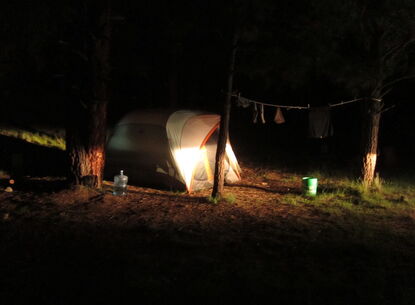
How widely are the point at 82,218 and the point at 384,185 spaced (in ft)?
26.4

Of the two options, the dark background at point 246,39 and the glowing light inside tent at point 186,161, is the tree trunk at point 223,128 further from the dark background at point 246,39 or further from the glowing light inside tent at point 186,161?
the glowing light inside tent at point 186,161

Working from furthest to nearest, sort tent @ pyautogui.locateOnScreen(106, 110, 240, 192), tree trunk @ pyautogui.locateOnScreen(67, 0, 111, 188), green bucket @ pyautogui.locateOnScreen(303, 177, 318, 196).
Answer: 1. tent @ pyautogui.locateOnScreen(106, 110, 240, 192)
2. green bucket @ pyautogui.locateOnScreen(303, 177, 318, 196)
3. tree trunk @ pyautogui.locateOnScreen(67, 0, 111, 188)

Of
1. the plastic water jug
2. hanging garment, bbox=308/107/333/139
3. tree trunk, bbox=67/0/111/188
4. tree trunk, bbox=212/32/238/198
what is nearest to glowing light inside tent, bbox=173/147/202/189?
tree trunk, bbox=212/32/238/198

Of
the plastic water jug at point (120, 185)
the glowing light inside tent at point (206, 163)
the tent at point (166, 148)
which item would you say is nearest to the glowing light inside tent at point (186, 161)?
the tent at point (166, 148)

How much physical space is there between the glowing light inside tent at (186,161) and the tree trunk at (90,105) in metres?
2.05

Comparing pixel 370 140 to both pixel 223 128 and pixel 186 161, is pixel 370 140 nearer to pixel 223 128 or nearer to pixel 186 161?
pixel 223 128

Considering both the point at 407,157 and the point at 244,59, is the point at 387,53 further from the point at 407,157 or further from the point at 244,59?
the point at 407,157

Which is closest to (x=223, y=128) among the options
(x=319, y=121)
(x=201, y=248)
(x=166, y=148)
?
(x=166, y=148)

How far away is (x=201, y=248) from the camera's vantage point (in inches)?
227

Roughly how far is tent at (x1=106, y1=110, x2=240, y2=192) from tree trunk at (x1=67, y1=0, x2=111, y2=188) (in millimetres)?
1719

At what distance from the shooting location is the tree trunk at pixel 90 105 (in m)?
8.48

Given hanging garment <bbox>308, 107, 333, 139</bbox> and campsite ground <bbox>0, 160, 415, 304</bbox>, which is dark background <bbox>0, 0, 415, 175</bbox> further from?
campsite ground <bbox>0, 160, 415, 304</bbox>

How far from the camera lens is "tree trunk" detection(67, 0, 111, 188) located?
27.8ft

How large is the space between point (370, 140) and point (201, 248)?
256 inches
